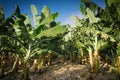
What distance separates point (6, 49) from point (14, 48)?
46 cm

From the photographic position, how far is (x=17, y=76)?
11.6 metres

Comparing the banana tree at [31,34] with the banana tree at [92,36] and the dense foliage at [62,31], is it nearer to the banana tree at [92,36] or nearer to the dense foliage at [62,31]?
the dense foliage at [62,31]

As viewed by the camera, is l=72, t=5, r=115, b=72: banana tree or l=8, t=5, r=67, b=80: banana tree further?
l=72, t=5, r=115, b=72: banana tree

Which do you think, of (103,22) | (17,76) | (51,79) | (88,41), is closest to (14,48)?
(17,76)

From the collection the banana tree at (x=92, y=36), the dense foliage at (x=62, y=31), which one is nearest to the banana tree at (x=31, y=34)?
the dense foliage at (x=62, y=31)

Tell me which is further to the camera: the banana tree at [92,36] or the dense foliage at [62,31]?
the banana tree at [92,36]

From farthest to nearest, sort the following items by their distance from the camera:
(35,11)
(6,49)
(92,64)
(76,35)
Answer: (76,35) < (35,11) < (6,49) < (92,64)

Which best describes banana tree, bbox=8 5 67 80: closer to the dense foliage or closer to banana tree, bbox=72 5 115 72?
the dense foliage

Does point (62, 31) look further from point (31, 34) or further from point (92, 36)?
point (92, 36)

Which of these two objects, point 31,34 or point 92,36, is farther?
point 92,36

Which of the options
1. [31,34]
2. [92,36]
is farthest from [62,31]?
[92,36]

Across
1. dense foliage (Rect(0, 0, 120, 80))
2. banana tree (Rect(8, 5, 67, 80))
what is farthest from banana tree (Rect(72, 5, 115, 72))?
banana tree (Rect(8, 5, 67, 80))

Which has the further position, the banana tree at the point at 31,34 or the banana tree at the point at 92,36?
the banana tree at the point at 92,36

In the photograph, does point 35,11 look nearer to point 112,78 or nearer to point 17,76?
point 17,76
